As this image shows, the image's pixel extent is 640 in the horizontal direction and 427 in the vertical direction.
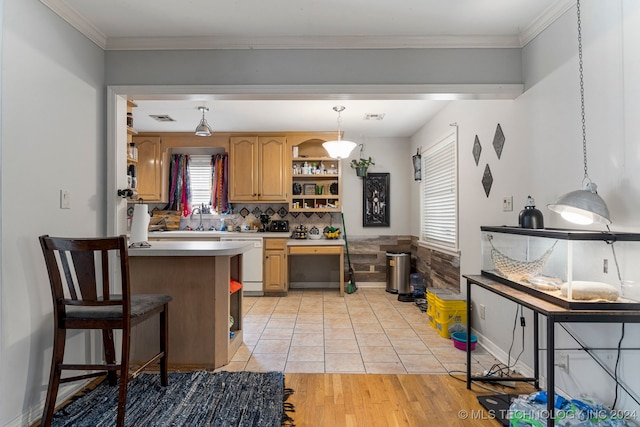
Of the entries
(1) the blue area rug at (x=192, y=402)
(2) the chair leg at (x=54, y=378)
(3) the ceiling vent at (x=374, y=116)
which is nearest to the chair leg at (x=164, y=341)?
(1) the blue area rug at (x=192, y=402)

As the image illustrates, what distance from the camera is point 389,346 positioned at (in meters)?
2.98

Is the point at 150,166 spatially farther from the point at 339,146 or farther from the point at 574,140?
the point at 574,140

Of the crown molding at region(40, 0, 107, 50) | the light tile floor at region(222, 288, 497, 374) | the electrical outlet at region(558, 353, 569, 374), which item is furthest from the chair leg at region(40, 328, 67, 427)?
the electrical outlet at region(558, 353, 569, 374)

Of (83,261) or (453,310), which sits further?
(453,310)

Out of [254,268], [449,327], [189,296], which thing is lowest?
[449,327]

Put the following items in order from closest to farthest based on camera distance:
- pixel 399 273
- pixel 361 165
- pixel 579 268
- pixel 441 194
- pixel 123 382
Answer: pixel 579 268
pixel 123 382
pixel 441 194
pixel 399 273
pixel 361 165

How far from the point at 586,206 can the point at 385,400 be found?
1.58 metres

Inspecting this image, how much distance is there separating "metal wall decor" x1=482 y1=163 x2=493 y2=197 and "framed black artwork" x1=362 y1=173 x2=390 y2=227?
2.47 meters

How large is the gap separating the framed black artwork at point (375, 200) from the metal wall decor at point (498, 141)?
2.66 meters

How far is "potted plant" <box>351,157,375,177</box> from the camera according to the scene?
524 cm

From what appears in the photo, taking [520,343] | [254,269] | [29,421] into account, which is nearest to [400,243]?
[254,269]

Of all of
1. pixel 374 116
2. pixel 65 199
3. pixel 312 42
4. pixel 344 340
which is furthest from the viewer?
pixel 374 116

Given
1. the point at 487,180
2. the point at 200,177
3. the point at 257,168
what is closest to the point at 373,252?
the point at 257,168

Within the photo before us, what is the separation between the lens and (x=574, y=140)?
1.94 meters
